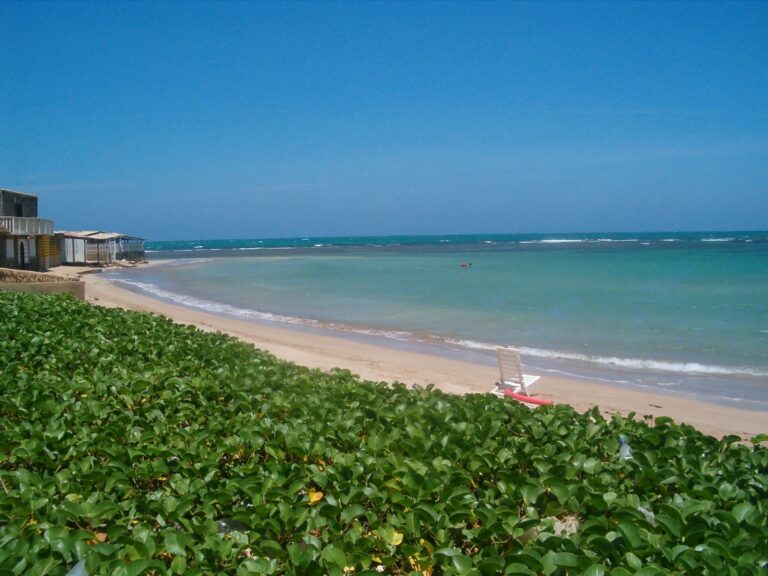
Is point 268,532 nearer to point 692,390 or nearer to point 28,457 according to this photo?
point 28,457

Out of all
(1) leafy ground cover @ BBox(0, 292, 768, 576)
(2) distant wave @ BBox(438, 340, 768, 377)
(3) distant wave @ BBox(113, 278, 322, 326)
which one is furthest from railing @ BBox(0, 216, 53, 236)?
(1) leafy ground cover @ BBox(0, 292, 768, 576)

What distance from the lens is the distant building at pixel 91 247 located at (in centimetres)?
4334

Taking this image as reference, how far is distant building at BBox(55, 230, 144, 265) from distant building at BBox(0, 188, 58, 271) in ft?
19.1

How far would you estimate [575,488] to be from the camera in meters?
2.95

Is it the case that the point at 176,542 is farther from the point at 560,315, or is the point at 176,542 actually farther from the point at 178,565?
the point at 560,315

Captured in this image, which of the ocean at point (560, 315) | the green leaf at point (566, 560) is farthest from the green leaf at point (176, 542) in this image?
the ocean at point (560, 315)

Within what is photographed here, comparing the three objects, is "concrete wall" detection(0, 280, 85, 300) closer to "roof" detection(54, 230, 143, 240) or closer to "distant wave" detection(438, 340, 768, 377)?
"distant wave" detection(438, 340, 768, 377)

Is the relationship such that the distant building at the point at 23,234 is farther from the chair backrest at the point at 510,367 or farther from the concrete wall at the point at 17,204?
the chair backrest at the point at 510,367

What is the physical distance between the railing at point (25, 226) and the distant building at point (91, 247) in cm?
698

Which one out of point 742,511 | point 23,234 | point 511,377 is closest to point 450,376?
point 511,377

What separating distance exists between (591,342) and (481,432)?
12995mm

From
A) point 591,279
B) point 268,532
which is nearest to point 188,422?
point 268,532

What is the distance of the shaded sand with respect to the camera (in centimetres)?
958

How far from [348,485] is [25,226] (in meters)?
32.5
